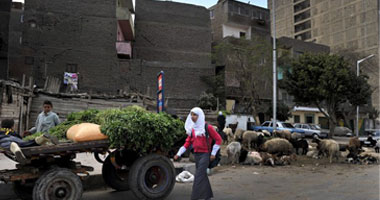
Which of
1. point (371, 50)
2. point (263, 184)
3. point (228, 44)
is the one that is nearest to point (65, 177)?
point (263, 184)

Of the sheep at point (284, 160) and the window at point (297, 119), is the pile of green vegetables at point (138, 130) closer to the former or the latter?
the sheep at point (284, 160)

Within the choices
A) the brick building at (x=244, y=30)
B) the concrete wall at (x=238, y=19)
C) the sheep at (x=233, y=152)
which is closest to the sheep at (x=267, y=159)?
the sheep at (x=233, y=152)

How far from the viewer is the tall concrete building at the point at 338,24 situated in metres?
48.3

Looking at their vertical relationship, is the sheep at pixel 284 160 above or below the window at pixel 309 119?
below

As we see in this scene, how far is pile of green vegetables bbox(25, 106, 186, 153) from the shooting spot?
202 inches

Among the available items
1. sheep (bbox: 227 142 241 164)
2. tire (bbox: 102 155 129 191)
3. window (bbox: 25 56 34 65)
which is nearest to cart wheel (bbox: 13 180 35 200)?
tire (bbox: 102 155 129 191)

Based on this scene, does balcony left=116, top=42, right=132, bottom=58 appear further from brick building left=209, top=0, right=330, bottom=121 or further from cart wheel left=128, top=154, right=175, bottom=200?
cart wheel left=128, top=154, right=175, bottom=200

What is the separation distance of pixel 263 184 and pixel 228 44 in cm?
2341

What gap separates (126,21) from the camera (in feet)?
95.5

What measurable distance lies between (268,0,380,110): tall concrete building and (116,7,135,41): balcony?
35061mm

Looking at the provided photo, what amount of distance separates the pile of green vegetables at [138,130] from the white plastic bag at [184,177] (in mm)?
2506

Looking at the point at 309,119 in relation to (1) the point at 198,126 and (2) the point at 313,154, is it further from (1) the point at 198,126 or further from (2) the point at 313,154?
(1) the point at 198,126

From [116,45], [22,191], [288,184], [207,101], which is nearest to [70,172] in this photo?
[22,191]

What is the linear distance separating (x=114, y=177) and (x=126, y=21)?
24766 mm
